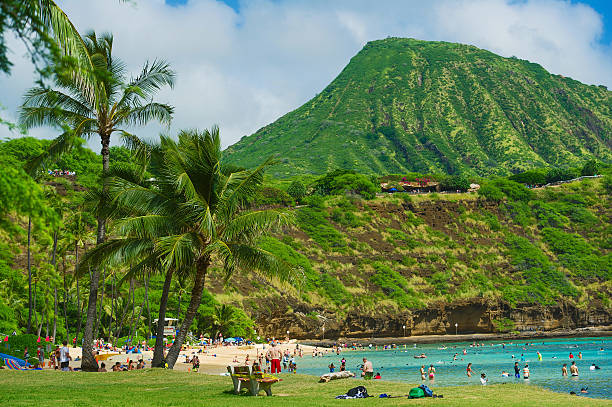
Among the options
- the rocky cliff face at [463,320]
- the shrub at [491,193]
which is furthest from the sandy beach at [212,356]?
the shrub at [491,193]

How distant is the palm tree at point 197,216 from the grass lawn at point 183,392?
3.29m

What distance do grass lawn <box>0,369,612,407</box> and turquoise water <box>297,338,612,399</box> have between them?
4399 millimetres

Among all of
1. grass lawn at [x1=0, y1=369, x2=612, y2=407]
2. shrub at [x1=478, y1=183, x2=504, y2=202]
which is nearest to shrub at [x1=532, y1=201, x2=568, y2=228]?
shrub at [x1=478, y1=183, x2=504, y2=202]

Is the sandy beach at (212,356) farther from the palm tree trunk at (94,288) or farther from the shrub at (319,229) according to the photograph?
the shrub at (319,229)

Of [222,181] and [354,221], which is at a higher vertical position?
[354,221]

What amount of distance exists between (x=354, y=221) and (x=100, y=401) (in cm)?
9062

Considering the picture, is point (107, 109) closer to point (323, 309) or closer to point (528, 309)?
point (323, 309)

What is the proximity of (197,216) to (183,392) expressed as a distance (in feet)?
21.1

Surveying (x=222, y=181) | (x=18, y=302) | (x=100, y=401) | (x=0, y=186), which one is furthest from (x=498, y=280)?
(x=0, y=186)

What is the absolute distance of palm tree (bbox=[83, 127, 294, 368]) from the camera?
66.6 feet

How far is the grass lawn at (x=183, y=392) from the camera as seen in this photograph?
1354 cm

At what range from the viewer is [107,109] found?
21875 millimetres

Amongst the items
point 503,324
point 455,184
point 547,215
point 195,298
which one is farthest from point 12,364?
point 455,184

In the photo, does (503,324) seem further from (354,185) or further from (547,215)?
(354,185)
